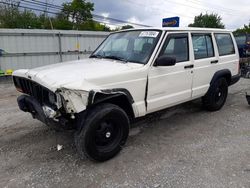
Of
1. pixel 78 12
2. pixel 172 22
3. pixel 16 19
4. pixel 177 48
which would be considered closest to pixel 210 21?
pixel 78 12

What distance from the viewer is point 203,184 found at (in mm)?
2918

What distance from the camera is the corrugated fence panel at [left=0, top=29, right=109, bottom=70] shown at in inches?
440

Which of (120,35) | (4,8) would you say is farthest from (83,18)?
(120,35)

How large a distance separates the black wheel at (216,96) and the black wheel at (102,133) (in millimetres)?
2573

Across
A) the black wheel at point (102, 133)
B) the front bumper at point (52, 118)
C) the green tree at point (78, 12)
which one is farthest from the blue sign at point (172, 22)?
the green tree at point (78, 12)

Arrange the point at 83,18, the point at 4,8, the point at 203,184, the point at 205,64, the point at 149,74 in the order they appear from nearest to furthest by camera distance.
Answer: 1. the point at 203,184
2. the point at 149,74
3. the point at 205,64
4. the point at 4,8
5. the point at 83,18

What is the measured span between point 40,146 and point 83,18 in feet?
129

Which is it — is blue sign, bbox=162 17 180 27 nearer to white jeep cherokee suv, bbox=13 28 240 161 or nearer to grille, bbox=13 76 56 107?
white jeep cherokee suv, bbox=13 28 240 161

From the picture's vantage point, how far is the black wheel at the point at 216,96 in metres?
5.30

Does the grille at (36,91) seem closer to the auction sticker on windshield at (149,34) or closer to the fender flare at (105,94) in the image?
the fender flare at (105,94)

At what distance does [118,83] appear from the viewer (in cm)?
339

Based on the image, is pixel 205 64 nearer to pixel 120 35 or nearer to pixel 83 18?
pixel 120 35

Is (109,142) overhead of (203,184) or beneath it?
overhead

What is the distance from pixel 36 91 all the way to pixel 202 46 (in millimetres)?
3415
